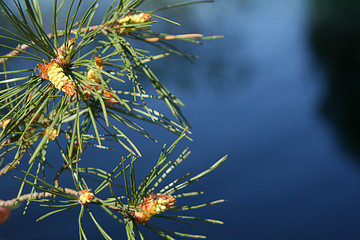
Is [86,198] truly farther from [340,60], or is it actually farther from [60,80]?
[340,60]

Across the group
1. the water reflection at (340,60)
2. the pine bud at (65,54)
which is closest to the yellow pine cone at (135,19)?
the pine bud at (65,54)

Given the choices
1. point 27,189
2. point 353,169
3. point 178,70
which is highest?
point 178,70

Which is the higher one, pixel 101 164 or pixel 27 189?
pixel 101 164

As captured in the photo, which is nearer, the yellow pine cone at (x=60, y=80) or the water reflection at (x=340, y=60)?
the yellow pine cone at (x=60, y=80)

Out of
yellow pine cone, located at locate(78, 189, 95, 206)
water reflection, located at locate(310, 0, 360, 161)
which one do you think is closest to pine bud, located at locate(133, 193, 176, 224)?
yellow pine cone, located at locate(78, 189, 95, 206)

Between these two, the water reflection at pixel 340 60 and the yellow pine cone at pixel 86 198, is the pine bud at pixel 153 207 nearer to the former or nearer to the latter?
the yellow pine cone at pixel 86 198

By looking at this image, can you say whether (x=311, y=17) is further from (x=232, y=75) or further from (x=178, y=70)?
(x=178, y=70)

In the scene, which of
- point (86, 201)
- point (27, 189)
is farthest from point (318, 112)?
point (86, 201)

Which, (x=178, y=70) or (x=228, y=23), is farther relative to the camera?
(x=228, y=23)
